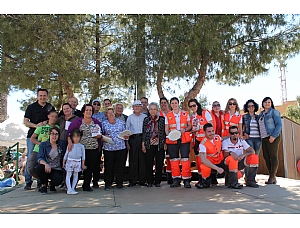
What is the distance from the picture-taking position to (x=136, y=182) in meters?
6.27

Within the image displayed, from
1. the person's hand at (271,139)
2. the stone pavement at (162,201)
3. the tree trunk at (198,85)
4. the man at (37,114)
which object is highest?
the tree trunk at (198,85)

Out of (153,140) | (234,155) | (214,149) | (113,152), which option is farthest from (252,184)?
(113,152)

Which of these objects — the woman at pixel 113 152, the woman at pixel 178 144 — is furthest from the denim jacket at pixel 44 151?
the woman at pixel 178 144

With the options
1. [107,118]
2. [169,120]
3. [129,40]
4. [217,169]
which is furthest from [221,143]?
[129,40]

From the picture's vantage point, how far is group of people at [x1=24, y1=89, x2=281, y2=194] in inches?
217

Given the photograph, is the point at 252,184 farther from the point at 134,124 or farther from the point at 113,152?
the point at 113,152

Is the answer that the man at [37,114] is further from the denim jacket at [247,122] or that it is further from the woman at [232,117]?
the denim jacket at [247,122]

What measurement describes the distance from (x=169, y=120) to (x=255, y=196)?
1968 millimetres

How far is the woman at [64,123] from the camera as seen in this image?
5797 millimetres

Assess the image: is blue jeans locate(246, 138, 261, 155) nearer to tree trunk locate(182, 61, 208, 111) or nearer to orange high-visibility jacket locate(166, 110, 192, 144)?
orange high-visibility jacket locate(166, 110, 192, 144)

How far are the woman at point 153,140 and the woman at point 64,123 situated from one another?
1.35m

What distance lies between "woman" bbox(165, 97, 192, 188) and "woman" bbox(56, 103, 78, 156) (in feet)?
5.78

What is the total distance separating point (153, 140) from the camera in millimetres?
5961

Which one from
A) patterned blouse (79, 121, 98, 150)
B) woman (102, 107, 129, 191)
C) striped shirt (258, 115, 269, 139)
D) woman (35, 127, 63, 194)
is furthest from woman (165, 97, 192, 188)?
woman (35, 127, 63, 194)
